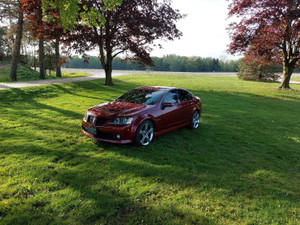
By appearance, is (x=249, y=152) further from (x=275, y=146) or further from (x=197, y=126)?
(x=197, y=126)

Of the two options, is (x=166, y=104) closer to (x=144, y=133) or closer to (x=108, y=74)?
(x=144, y=133)

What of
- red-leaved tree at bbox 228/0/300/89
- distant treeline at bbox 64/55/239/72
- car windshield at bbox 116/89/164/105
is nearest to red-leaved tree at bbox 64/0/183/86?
red-leaved tree at bbox 228/0/300/89

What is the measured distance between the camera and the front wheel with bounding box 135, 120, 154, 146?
209 inches

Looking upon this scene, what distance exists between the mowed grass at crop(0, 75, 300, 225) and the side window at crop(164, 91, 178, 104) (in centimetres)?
108

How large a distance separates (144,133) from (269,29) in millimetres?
20072

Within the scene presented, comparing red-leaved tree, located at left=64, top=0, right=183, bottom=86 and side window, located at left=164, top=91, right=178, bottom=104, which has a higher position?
red-leaved tree, located at left=64, top=0, right=183, bottom=86

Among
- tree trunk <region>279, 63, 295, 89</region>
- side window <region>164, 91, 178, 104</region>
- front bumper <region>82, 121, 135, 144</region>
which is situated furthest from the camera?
tree trunk <region>279, 63, 295, 89</region>

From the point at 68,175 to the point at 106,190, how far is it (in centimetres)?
90

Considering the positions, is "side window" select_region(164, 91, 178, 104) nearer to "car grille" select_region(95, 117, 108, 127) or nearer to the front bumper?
the front bumper

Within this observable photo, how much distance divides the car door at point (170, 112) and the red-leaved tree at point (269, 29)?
16.3 metres

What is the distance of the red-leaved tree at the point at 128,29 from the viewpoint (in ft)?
51.6

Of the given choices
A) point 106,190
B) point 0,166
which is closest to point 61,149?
point 0,166

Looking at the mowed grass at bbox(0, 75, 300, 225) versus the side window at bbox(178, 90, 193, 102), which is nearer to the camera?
the mowed grass at bbox(0, 75, 300, 225)

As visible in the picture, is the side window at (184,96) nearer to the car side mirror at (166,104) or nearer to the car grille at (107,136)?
the car side mirror at (166,104)
